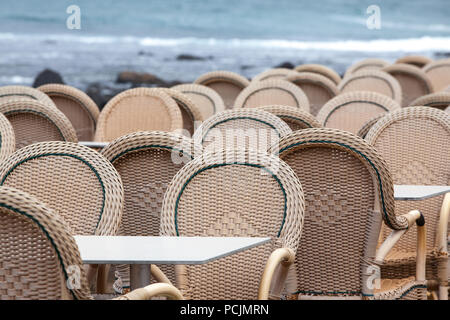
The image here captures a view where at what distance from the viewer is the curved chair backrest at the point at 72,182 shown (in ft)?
6.91

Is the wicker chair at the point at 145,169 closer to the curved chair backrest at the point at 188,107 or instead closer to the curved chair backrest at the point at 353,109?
the curved chair backrest at the point at 353,109

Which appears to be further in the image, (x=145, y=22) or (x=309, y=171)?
(x=145, y=22)

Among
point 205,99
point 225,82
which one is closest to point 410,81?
point 225,82

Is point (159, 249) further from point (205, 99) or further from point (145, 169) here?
point (205, 99)

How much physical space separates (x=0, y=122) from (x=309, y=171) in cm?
150

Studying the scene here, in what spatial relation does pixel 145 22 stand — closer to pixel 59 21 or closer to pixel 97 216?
pixel 59 21

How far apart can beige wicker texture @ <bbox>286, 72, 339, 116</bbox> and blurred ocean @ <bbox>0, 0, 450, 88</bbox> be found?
Result: 21.4 ft

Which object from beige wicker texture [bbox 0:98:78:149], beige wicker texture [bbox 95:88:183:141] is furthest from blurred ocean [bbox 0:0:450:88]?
beige wicker texture [bbox 0:98:78:149]

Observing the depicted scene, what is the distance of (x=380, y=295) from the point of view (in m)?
2.27

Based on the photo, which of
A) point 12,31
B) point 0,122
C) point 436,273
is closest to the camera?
point 436,273

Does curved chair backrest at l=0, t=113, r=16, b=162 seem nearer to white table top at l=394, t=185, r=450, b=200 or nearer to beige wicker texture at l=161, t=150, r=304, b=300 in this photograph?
beige wicker texture at l=161, t=150, r=304, b=300

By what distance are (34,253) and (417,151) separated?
6.29 feet

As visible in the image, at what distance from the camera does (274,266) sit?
1.81 m
